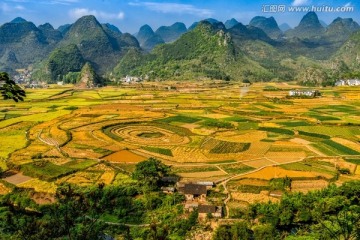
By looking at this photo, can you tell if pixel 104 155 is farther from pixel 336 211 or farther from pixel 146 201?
pixel 336 211

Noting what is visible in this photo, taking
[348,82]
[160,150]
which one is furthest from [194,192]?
[348,82]

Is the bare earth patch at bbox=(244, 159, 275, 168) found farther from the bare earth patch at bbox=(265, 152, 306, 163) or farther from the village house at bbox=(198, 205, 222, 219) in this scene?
the village house at bbox=(198, 205, 222, 219)

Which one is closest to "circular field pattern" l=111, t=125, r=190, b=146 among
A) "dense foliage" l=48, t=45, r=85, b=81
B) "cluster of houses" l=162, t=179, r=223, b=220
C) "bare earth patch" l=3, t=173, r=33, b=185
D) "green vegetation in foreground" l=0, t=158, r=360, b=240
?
"cluster of houses" l=162, t=179, r=223, b=220

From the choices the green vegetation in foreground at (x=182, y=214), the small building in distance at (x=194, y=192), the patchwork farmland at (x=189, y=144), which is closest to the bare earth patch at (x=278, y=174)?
the patchwork farmland at (x=189, y=144)

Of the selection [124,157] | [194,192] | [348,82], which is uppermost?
[348,82]

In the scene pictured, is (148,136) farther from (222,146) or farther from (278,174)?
(278,174)

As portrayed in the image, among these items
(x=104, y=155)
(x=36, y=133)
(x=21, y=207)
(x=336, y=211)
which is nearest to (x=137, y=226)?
(x=21, y=207)
